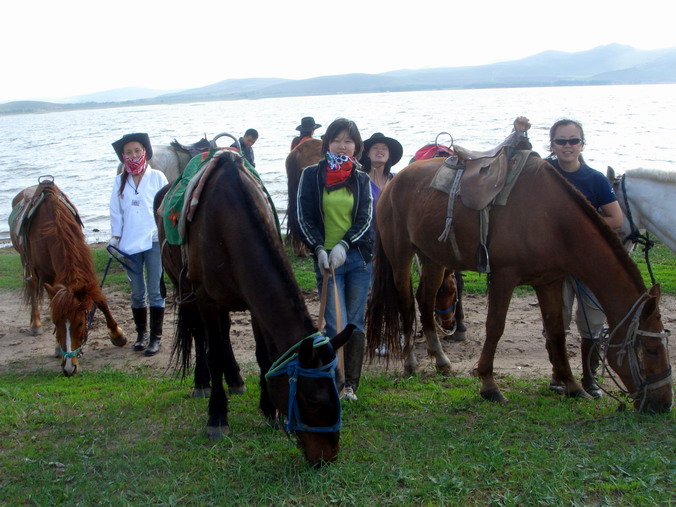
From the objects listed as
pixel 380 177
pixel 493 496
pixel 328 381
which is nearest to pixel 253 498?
pixel 328 381

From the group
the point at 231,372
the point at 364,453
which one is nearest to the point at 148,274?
the point at 231,372

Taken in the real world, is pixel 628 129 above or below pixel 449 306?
above

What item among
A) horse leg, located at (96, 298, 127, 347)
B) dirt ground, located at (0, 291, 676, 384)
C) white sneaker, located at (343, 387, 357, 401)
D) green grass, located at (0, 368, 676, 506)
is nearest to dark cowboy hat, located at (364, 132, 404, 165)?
dirt ground, located at (0, 291, 676, 384)

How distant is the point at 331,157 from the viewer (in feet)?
13.9

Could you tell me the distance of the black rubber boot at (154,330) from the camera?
6105 millimetres

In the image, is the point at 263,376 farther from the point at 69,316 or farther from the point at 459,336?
the point at 459,336

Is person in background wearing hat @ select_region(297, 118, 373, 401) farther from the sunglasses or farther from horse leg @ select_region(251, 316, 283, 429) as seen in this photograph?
the sunglasses

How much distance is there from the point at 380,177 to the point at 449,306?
5.14 ft

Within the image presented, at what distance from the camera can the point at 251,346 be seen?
6.18 meters

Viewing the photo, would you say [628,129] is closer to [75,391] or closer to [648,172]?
[648,172]

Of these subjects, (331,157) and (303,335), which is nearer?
(303,335)

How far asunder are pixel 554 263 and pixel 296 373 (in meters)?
2.08

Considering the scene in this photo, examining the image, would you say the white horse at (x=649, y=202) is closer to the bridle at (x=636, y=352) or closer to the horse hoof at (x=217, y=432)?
the bridle at (x=636, y=352)

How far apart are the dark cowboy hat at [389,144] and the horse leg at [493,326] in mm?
2423
